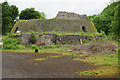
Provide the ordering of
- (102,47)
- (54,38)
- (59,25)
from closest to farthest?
(102,47)
(54,38)
(59,25)

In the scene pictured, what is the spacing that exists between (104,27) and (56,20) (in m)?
15.0

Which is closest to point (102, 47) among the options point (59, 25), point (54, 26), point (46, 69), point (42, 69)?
point (46, 69)

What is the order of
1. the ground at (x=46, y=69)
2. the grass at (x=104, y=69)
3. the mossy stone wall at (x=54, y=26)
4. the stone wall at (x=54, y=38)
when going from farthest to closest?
1. the mossy stone wall at (x=54, y=26)
2. the stone wall at (x=54, y=38)
3. the grass at (x=104, y=69)
4. the ground at (x=46, y=69)

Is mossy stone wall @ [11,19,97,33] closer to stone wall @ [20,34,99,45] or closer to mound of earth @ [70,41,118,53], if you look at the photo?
stone wall @ [20,34,99,45]

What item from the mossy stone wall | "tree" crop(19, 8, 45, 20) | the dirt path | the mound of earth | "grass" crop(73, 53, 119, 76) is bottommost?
the dirt path

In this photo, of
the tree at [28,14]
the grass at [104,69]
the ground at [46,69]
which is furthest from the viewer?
the tree at [28,14]

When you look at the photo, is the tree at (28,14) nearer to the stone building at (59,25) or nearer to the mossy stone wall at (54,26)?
the stone building at (59,25)

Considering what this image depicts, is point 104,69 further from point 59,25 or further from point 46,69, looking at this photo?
point 59,25

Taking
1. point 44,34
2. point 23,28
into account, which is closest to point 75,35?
point 44,34

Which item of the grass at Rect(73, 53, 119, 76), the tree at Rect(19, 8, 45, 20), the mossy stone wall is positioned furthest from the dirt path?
the tree at Rect(19, 8, 45, 20)

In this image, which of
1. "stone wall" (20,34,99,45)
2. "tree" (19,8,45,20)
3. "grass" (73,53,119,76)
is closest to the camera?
"grass" (73,53,119,76)

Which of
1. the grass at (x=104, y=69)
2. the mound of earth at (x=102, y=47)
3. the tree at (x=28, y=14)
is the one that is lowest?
the grass at (x=104, y=69)

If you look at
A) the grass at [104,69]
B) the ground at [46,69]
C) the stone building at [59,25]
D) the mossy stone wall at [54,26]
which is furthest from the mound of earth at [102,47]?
the mossy stone wall at [54,26]

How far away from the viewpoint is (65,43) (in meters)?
21.6
